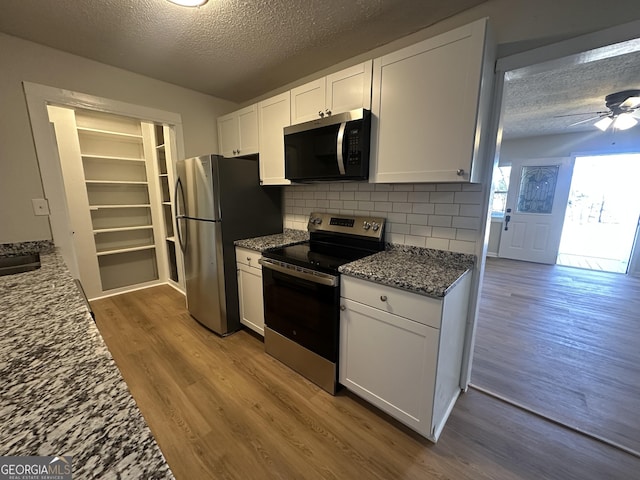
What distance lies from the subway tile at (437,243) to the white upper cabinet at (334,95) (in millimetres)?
1001

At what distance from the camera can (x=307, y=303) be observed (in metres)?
1.84

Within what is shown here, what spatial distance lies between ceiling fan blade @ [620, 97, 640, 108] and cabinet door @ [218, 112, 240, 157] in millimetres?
4001

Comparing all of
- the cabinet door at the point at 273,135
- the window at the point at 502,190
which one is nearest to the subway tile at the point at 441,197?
the cabinet door at the point at 273,135

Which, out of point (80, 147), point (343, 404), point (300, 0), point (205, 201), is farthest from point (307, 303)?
point (80, 147)

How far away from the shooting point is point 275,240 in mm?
2484

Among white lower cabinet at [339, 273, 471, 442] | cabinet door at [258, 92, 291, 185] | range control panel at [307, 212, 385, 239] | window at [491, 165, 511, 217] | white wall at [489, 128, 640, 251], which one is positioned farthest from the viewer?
window at [491, 165, 511, 217]

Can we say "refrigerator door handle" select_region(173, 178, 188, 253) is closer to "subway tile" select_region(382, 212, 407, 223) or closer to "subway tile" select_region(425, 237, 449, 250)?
"subway tile" select_region(382, 212, 407, 223)

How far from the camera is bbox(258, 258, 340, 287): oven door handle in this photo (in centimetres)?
167

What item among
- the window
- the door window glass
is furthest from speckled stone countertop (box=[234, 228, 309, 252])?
the door window glass

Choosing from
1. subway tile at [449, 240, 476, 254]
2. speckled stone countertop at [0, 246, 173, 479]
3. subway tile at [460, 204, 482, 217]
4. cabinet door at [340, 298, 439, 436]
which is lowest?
cabinet door at [340, 298, 439, 436]

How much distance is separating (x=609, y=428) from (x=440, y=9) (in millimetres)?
2717

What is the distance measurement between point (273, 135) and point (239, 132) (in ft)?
1.90

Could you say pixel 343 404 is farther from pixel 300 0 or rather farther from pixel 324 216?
pixel 300 0

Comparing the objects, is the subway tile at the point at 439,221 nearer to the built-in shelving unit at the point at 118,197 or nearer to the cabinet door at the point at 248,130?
the cabinet door at the point at 248,130
